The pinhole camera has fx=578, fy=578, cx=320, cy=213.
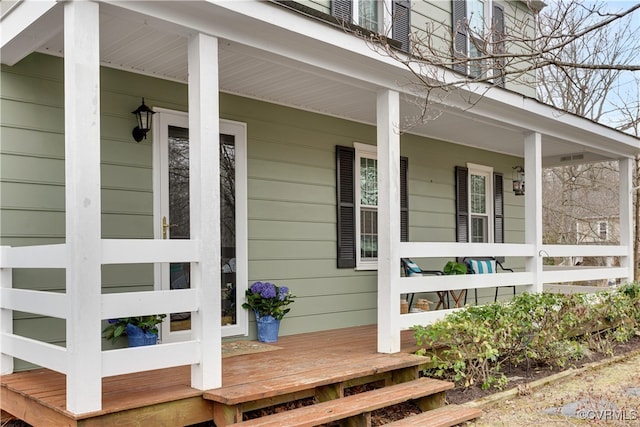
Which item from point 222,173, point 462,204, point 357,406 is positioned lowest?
point 357,406

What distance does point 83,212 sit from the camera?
2979 mm

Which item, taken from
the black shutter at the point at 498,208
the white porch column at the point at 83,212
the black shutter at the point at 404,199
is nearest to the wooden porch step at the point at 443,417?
the white porch column at the point at 83,212

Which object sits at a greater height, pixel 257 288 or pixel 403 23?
pixel 403 23

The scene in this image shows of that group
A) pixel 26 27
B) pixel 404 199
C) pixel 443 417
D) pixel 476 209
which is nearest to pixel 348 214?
pixel 404 199

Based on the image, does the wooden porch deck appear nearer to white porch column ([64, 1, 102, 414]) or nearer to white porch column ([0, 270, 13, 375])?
white porch column ([0, 270, 13, 375])

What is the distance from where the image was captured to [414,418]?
379 centimetres

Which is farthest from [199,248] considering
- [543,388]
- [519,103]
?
[519,103]

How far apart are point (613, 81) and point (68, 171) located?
15.0m

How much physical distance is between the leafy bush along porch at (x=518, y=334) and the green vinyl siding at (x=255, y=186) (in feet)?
4.90

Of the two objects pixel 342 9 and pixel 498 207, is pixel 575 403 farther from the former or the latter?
pixel 498 207

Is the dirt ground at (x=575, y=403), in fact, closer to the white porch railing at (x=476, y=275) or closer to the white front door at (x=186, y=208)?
the white porch railing at (x=476, y=275)

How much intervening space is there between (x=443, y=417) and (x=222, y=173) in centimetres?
280

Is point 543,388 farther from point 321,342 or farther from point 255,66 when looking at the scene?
point 255,66

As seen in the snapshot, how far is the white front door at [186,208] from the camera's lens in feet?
15.6
